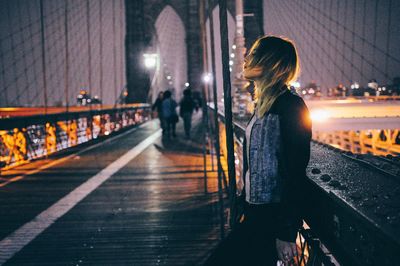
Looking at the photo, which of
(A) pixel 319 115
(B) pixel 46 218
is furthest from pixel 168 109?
(B) pixel 46 218

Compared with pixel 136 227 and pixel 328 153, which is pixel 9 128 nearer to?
pixel 136 227

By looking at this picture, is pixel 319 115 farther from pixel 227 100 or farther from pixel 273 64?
pixel 273 64

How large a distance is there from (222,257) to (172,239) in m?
2.28

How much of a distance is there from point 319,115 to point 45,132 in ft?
22.2

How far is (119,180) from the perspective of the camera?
666 centimetres

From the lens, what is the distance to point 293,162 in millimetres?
1456

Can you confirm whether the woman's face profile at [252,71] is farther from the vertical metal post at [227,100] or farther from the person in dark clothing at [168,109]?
the person in dark clothing at [168,109]

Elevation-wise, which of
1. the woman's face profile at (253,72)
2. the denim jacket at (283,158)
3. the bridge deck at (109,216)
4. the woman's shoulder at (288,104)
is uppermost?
the woman's face profile at (253,72)

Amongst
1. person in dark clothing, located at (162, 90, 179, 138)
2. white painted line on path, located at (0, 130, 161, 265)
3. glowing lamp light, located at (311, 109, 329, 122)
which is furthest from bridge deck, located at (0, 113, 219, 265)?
person in dark clothing, located at (162, 90, 179, 138)

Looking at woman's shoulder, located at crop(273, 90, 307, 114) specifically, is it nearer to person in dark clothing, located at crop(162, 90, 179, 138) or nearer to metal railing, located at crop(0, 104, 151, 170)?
metal railing, located at crop(0, 104, 151, 170)

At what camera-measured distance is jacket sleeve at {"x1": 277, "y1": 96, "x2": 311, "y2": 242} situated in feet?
4.78

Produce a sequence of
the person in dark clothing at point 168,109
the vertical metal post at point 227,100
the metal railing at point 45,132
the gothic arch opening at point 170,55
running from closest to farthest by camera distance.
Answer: the vertical metal post at point 227,100, the metal railing at point 45,132, the person in dark clothing at point 168,109, the gothic arch opening at point 170,55

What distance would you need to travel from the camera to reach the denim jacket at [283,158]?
1.46 m

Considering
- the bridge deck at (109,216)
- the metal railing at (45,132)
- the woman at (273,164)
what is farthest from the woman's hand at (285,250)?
the metal railing at (45,132)
